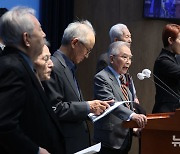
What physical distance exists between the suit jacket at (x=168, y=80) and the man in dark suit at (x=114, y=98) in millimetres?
597

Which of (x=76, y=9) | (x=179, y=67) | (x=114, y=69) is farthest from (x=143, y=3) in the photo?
(x=114, y=69)

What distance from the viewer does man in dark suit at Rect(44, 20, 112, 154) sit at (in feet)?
8.72

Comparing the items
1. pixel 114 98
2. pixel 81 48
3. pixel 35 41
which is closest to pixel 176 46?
pixel 114 98

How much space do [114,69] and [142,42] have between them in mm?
2595

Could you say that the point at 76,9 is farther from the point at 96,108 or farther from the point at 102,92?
the point at 96,108

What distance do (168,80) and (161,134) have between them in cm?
94

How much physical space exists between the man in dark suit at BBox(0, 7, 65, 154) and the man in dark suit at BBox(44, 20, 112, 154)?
1.90ft

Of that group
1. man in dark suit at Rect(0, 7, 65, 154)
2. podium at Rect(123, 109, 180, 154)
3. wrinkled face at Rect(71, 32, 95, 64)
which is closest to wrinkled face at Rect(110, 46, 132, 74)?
podium at Rect(123, 109, 180, 154)

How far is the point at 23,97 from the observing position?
1.87 meters

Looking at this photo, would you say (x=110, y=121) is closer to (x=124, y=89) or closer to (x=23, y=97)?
(x=124, y=89)

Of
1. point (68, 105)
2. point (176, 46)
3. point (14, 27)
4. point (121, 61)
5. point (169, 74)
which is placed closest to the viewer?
point (14, 27)

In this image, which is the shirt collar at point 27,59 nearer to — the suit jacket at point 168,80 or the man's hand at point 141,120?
the man's hand at point 141,120

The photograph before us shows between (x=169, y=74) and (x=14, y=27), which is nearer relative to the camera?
(x=14, y=27)

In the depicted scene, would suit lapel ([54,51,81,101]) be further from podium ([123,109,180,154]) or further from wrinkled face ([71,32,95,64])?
podium ([123,109,180,154])
